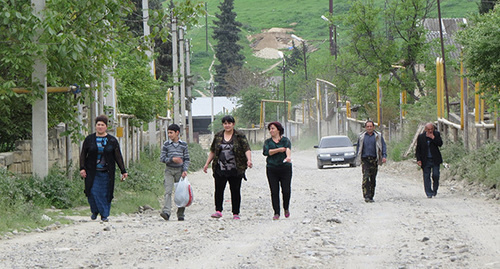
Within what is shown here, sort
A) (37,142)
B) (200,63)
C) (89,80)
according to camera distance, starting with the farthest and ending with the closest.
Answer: (200,63) → (89,80) → (37,142)

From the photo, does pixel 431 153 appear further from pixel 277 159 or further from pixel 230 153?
pixel 230 153

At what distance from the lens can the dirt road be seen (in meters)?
8.77

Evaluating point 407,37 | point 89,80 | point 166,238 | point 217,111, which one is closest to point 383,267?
point 166,238

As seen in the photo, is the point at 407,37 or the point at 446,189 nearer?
the point at 446,189

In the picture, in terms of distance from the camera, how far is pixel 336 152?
36.3 metres

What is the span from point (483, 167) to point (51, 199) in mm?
11314

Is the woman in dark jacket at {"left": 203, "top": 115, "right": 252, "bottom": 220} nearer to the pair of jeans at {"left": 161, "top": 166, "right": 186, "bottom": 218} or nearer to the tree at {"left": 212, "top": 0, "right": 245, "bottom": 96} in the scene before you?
the pair of jeans at {"left": 161, "top": 166, "right": 186, "bottom": 218}

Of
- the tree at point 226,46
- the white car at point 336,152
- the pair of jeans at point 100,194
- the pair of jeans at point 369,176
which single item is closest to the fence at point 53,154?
the pair of jeans at point 100,194

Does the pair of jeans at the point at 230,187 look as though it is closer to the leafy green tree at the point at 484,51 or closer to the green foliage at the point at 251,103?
the leafy green tree at the point at 484,51

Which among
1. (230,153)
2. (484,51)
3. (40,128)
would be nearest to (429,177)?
(484,51)

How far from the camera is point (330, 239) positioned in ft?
35.0

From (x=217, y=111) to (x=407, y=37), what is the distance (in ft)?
218

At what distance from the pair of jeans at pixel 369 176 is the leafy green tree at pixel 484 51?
11.4 ft

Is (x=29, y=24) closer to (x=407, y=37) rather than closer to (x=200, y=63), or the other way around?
(x=407, y=37)
